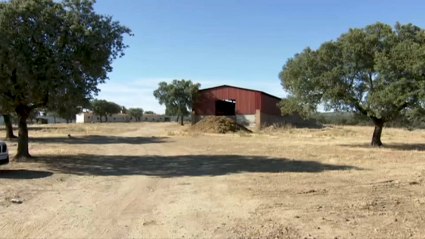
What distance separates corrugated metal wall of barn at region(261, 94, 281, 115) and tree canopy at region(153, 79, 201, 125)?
67.1 ft

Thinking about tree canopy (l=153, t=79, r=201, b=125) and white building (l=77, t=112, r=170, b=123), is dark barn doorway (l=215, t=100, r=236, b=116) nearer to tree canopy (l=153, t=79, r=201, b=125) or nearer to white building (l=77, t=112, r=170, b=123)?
tree canopy (l=153, t=79, r=201, b=125)

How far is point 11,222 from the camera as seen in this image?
7207 millimetres

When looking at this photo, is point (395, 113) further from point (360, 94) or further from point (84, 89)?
point (84, 89)

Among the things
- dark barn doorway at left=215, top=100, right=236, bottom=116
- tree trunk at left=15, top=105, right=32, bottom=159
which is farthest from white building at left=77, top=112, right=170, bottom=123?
tree trunk at left=15, top=105, right=32, bottom=159

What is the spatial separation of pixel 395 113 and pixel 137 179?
69.5 ft

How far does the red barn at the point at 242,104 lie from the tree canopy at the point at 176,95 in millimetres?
17025

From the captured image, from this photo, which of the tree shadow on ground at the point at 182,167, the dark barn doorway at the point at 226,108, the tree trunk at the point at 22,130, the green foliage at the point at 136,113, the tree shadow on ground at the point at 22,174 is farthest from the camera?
the green foliage at the point at 136,113

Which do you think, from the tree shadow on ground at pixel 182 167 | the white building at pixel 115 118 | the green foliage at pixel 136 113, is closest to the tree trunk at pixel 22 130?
the tree shadow on ground at pixel 182 167

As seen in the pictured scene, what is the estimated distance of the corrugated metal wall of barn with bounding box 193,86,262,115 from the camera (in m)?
65.1

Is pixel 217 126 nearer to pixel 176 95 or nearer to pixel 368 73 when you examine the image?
pixel 368 73

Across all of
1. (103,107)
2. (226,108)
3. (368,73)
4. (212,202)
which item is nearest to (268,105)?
(226,108)

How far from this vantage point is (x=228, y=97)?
67.2 metres

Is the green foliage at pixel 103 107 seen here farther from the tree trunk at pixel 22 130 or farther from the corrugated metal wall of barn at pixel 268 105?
the tree trunk at pixel 22 130

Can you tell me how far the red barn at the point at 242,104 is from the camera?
64.8 m
